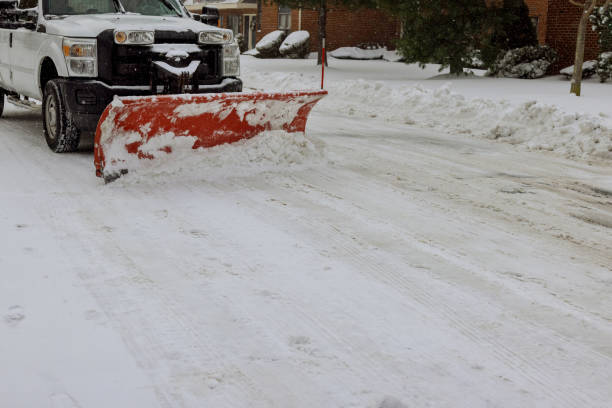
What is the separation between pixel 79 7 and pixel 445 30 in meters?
10.8

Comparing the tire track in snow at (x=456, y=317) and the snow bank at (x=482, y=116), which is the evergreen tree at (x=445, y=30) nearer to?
the snow bank at (x=482, y=116)

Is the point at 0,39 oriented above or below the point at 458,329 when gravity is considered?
above

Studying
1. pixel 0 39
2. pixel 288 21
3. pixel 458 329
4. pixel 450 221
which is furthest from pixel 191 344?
pixel 288 21

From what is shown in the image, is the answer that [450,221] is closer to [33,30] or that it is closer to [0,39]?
[33,30]

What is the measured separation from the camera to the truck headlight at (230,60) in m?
7.56

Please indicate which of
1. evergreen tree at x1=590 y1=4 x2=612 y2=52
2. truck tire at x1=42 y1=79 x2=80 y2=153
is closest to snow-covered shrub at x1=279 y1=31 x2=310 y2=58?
evergreen tree at x1=590 y1=4 x2=612 y2=52

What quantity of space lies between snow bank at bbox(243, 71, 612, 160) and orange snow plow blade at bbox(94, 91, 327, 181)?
3.49 meters

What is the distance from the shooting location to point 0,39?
29.1 feet

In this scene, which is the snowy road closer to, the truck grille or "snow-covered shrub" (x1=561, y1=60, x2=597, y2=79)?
the truck grille

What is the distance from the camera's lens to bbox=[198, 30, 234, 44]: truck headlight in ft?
24.0

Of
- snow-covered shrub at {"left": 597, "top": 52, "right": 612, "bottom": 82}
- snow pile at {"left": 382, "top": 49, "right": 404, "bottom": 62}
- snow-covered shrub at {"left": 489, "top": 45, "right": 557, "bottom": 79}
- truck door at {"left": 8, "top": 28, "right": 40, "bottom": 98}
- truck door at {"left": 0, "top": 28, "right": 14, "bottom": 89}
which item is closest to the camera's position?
truck door at {"left": 8, "top": 28, "right": 40, "bottom": 98}

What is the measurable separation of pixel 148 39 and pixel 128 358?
4.67m

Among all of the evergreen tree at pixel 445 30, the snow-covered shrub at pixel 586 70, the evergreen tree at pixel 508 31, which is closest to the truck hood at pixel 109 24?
the evergreen tree at pixel 445 30

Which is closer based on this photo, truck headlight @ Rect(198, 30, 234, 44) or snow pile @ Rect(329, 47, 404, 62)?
truck headlight @ Rect(198, 30, 234, 44)
